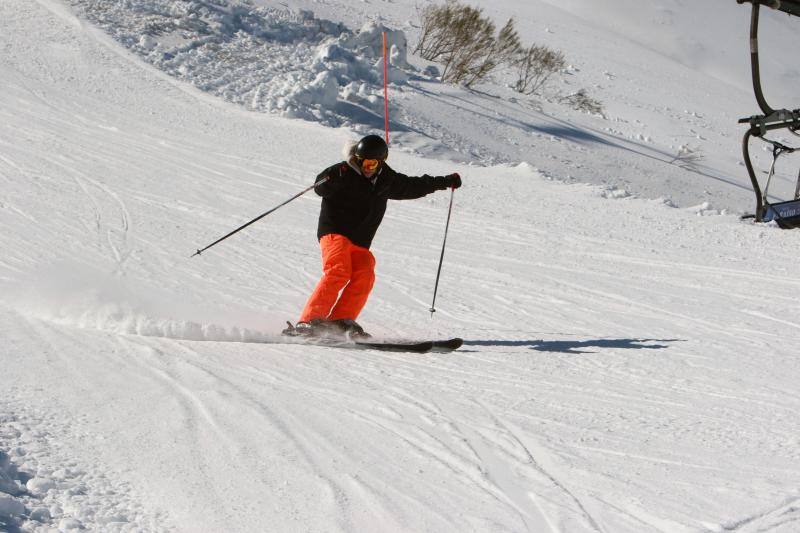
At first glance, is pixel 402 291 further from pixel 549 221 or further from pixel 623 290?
pixel 549 221

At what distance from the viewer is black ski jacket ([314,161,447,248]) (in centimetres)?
613

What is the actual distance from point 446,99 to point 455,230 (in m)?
10.8

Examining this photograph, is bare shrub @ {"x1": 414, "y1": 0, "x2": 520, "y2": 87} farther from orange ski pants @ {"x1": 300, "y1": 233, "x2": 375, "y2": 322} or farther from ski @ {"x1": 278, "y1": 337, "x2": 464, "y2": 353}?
ski @ {"x1": 278, "y1": 337, "x2": 464, "y2": 353}

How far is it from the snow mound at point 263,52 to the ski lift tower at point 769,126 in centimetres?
812

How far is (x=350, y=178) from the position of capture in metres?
6.16

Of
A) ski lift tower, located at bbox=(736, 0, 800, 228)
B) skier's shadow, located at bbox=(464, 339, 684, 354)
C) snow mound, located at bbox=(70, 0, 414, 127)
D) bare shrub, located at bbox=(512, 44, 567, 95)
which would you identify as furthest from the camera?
bare shrub, located at bbox=(512, 44, 567, 95)

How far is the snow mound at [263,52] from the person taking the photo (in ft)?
56.0

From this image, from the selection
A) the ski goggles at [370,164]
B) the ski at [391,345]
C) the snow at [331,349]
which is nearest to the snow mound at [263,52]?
the snow at [331,349]

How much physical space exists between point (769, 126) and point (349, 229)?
21.7ft

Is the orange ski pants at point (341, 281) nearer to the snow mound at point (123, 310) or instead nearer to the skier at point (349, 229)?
the skier at point (349, 229)

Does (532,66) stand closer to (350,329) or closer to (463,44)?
(463,44)

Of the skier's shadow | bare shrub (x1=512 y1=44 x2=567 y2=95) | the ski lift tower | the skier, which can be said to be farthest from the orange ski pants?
bare shrub (x1=512 y1=44 x2=567 y2=95)

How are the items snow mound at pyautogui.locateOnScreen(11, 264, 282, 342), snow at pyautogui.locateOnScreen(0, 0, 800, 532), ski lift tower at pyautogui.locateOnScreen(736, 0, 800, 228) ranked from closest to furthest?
snow at pyautogui.locateOnScreen(0, 0, 800, 532) < snow mound at pyautogui.locateOnScreen(11, 264, 282, 342) < ski lift tower at pyautogui.locateOnScreen(736, 0, 800, 228)

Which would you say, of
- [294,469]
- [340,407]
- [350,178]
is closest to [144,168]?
[350,178]
